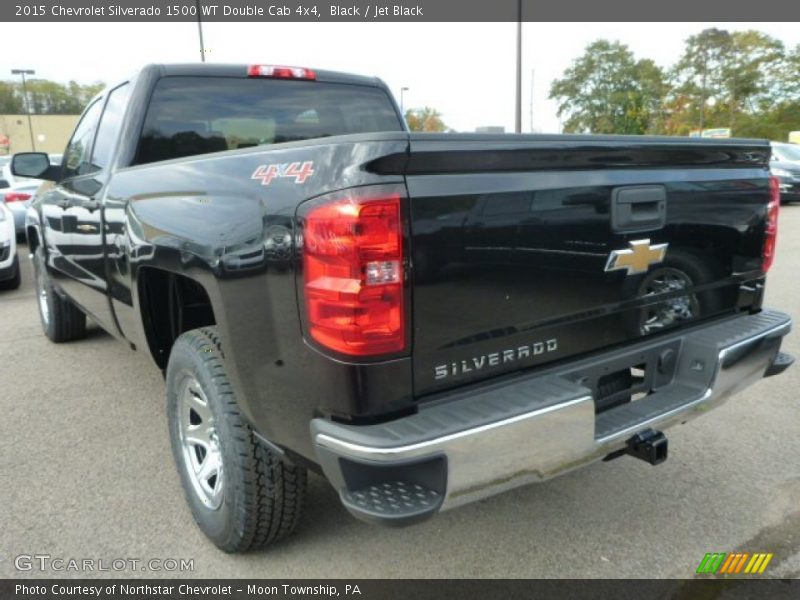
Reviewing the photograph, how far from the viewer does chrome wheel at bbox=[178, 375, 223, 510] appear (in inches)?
97.6

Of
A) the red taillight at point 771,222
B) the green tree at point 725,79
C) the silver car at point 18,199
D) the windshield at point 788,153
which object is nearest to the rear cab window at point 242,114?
the red taillight at point 771,222

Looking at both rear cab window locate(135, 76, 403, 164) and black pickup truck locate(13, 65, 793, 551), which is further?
rear cab window locate(135, 76, 403, 164)

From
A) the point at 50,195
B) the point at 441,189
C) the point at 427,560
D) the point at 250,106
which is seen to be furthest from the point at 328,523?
the point at 50,195

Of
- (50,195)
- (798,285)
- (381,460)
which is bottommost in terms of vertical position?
(798,285)

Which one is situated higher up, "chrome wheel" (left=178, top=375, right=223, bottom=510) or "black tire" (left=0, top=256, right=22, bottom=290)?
"chrome wheel" (left=178, top=375, right=223, bottom=510)

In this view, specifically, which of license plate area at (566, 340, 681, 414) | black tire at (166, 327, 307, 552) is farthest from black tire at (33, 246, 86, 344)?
license plate area at (566, 340, 681, 414)

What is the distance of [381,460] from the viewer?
5.57 feet

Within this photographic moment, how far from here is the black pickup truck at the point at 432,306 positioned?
1746mm

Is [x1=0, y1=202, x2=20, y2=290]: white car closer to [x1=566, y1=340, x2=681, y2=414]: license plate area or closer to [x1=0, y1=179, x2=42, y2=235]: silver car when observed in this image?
[x1=0, y1=179, x2=42, y2=235]: silver car

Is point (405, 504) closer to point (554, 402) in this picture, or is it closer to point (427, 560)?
point (554, 402)

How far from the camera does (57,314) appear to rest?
17.2ft

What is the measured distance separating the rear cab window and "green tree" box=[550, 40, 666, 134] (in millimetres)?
50453

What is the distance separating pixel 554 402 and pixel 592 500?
47.9 inches

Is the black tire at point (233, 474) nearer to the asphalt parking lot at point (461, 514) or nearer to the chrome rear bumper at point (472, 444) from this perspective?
the asphalt parking lot at point (461, 514)
